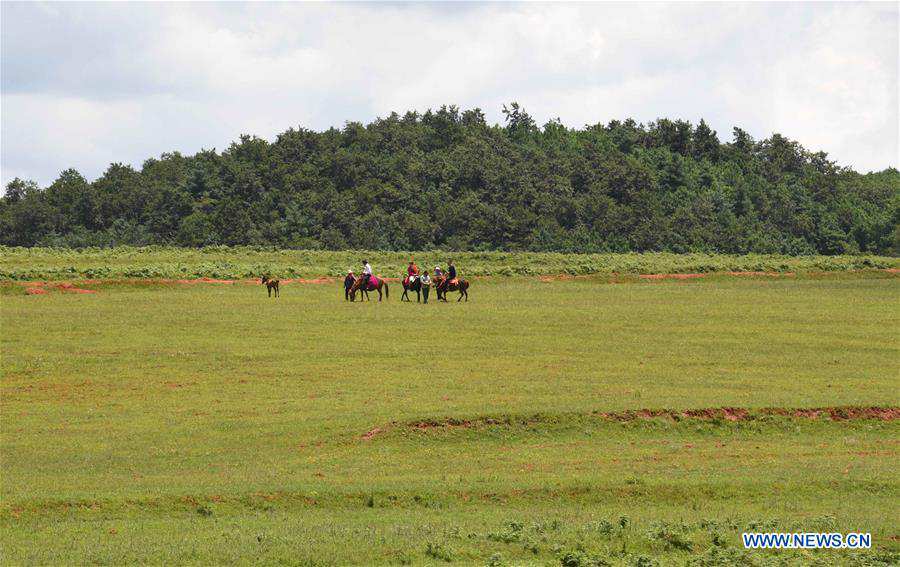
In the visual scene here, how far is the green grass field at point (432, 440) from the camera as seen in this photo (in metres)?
18.3

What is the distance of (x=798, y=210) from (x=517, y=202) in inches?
1430

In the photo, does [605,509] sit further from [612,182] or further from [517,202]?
[612,182]

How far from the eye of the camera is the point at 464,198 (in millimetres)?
132500

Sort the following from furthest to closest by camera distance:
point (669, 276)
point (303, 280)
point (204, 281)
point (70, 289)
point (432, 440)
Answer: point (669, 276)
point (303, 280)
point (204, 281)
point (70, 289)
point (432, 440)

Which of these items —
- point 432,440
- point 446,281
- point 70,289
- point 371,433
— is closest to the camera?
point 432,440

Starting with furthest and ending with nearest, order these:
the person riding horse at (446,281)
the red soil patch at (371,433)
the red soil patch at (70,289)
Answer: the red soil patch at (70,289) → the person riding horse at (446,281) → the red soil patch at (371,433)

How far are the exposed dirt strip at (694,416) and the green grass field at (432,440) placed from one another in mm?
141

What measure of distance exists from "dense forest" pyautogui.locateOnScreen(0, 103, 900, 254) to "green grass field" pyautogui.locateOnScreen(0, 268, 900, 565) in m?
81.8

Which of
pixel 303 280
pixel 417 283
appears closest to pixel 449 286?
pixel 417 283

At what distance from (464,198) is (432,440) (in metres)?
108

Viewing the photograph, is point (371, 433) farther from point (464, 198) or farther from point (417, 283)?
point (464, 198)

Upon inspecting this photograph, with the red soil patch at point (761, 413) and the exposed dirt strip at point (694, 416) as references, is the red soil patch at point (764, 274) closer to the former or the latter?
the red soil patch at point (761, 413)

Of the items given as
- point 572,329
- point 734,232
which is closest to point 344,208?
point 734,232

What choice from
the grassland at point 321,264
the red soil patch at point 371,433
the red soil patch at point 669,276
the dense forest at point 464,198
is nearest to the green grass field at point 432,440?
the red soil patch at point 371,433
